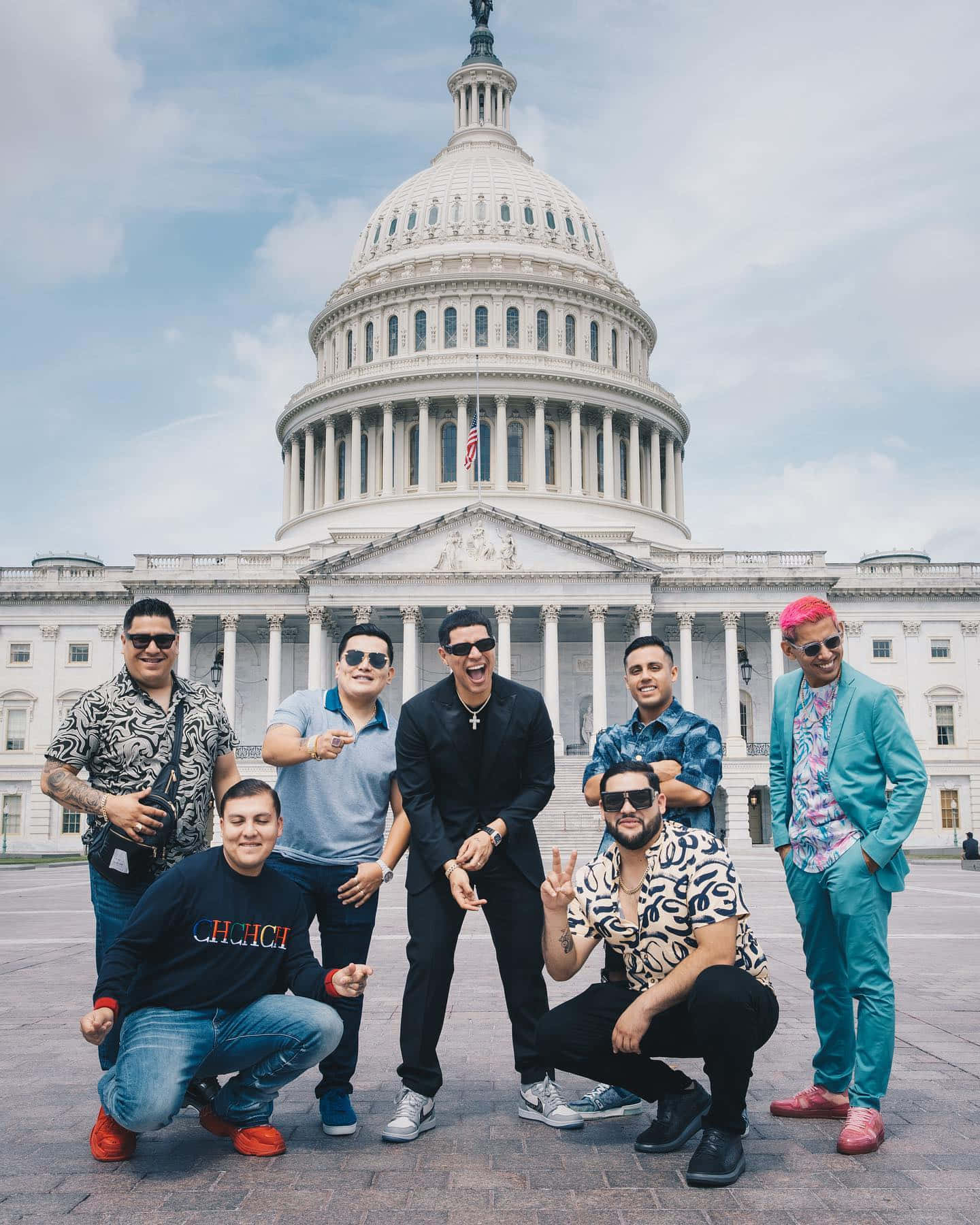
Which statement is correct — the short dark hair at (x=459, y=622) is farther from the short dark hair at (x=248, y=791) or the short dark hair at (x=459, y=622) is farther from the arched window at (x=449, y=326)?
the arched window at (x=449, y=326)

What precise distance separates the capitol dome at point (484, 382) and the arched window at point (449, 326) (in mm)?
96

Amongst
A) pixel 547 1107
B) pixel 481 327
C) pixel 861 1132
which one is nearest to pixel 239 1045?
pixel 547 1107

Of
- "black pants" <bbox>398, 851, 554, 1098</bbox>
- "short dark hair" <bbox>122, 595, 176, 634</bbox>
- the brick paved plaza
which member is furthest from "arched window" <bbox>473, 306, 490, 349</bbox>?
"black pants" <bbox>398, 851, 554, 1098</bbox>

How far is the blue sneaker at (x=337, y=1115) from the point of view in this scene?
6391 millimetres

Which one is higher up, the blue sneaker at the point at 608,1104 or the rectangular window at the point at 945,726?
the rectangular window at the point at 945,726

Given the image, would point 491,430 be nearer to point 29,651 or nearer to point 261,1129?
point 29,651

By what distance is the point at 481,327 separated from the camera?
7306 centimetres

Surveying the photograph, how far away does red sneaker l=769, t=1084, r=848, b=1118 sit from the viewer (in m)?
6.72

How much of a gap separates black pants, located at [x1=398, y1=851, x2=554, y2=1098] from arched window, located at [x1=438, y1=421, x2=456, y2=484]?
62.6m

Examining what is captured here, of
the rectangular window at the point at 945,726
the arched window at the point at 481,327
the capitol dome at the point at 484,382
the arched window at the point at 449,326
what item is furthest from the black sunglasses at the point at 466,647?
the arched window at the point at 449,326

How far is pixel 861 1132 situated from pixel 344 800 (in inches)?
132

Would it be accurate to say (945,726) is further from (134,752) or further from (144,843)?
(144,843)

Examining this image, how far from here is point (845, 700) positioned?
6992 millimetres

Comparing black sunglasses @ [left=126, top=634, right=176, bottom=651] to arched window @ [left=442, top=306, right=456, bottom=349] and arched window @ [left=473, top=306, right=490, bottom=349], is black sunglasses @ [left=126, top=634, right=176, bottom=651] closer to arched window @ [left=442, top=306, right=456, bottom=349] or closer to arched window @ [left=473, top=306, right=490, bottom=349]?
arched window @ [left=473, top=306, right=490, bottom=349]
